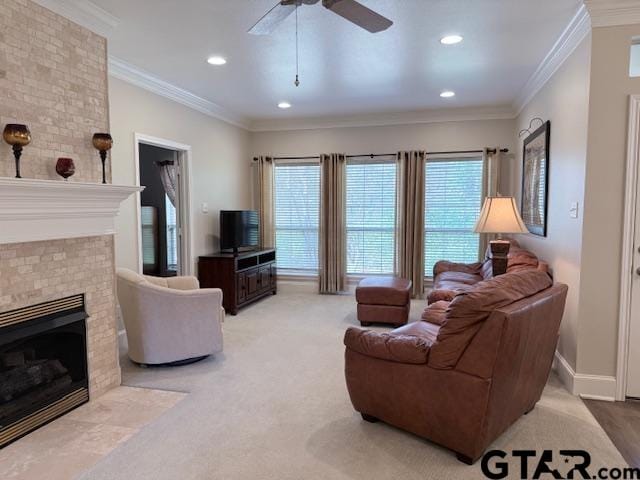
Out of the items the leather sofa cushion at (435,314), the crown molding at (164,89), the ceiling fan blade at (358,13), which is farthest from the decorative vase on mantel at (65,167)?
the leather sofa cushion at (435,314)

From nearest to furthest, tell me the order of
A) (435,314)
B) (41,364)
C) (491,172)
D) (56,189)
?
1. (56,189)
2. (41,364)
3. (435,314)
4. (491,172)

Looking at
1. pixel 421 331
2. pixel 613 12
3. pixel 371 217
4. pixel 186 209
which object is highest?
pixel 613 12

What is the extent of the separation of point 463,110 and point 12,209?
17.7 feet

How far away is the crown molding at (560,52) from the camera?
2902 mm

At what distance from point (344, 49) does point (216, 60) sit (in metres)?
1.19

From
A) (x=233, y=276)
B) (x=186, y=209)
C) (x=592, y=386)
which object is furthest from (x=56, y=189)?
(x=592, y=386)

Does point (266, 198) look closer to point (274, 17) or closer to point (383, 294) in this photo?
point (383, 294)

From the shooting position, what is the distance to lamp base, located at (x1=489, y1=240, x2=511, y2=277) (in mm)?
3596

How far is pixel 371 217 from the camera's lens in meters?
6.42

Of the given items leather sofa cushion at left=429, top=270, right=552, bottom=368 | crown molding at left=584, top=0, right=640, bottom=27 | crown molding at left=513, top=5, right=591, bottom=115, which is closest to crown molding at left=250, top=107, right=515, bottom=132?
crown molding at left=513, top=5, right=591, bottom=115

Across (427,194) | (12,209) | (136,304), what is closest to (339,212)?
(427,194)

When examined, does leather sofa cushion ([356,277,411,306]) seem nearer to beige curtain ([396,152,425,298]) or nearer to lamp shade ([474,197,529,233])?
beige curtain ([396,152,425,298])

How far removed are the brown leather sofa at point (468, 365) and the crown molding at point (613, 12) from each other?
1.76 metres

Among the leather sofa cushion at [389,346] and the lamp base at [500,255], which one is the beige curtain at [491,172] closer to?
the lamp base at [500,255]
